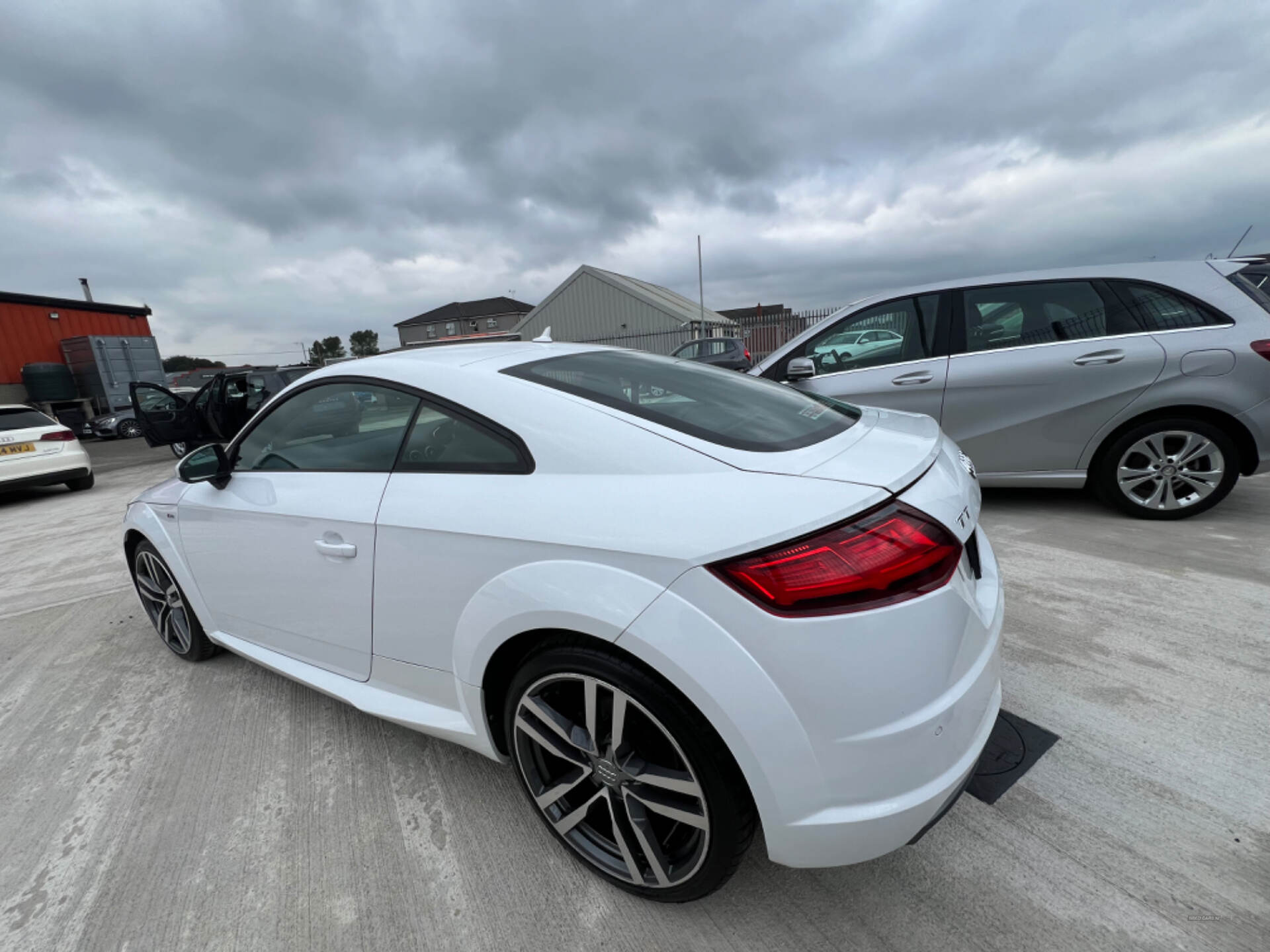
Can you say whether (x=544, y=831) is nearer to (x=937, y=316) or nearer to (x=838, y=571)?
(x=838, y=571)

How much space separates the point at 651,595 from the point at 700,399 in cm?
77

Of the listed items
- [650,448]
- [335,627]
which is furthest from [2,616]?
[650,448]

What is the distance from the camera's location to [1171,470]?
3.61 metres

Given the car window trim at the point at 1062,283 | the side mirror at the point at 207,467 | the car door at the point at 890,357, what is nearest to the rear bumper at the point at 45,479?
the side mirror at the point at 207,467

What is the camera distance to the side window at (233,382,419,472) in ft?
6.15

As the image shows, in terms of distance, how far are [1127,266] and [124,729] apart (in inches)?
233

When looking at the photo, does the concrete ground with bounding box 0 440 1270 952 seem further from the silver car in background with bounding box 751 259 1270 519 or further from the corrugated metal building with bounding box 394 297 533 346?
the corrugated metal building with bounding box 394 297 533 346

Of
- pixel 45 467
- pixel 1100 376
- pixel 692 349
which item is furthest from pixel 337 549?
pixel 692 349

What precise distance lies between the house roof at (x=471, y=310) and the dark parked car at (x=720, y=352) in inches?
2067

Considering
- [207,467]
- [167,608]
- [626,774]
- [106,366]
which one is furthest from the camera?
[106,366]

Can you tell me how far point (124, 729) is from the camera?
8.11 ft

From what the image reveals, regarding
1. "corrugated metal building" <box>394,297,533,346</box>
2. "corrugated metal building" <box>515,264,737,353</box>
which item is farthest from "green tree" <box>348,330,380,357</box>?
"corrugated metal building" <box>515,264,737,353</box>

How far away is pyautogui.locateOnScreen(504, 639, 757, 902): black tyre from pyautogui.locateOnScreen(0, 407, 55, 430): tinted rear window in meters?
9.70

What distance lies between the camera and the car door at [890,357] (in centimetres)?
405
